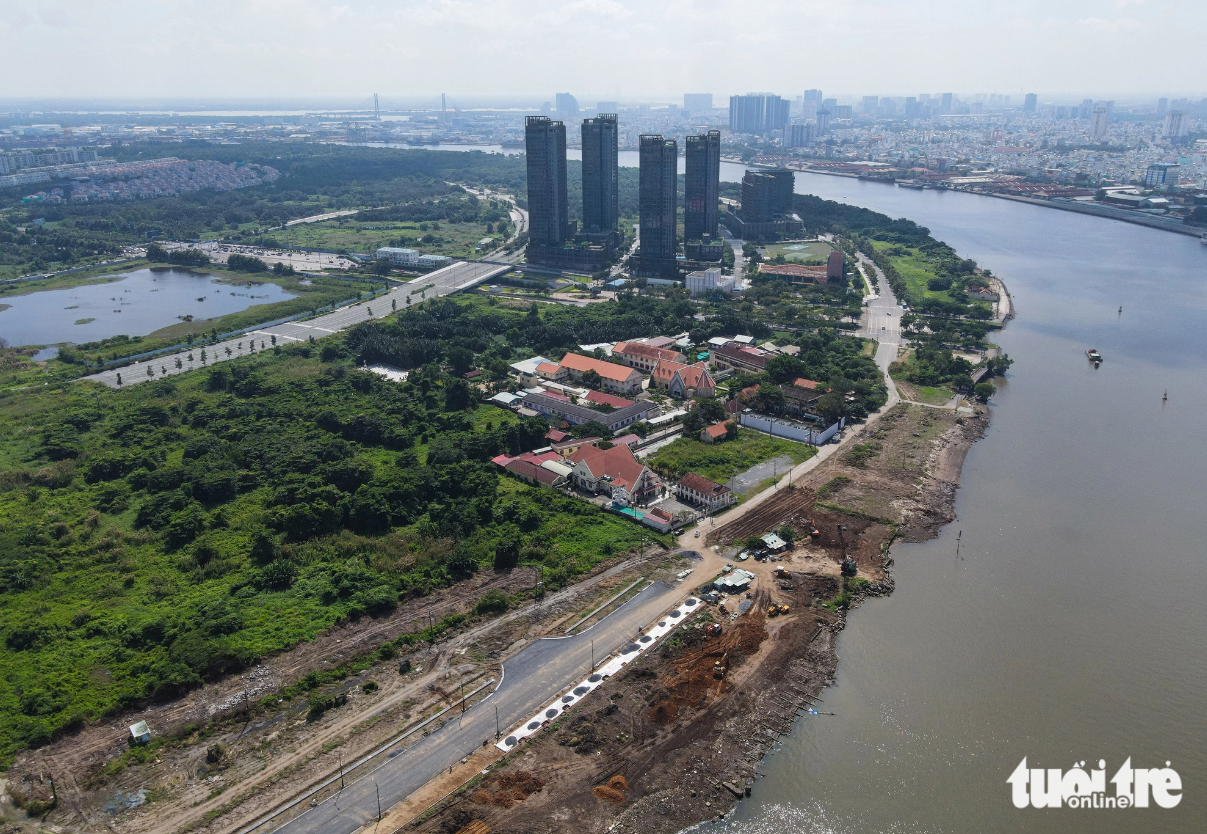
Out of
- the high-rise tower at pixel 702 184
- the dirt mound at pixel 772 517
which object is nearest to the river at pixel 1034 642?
the dirt mound at pixel 772 517

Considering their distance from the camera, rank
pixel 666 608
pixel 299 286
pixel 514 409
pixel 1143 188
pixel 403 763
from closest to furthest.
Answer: pixel 403 763 < pixel 666 608 < pixel 514 409 < pixel 299 286 < pixel 1143 188

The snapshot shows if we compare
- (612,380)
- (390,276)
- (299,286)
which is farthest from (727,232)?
(612,380)

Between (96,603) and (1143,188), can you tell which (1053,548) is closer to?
(96,603)

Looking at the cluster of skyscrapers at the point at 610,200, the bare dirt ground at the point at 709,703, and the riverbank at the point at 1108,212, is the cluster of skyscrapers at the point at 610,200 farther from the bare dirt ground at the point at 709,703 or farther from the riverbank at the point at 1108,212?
the riverbank at the point at 1108,212

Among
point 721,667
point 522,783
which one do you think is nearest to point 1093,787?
point 721,667

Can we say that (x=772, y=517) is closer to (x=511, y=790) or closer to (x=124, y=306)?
(x=511, y=790)

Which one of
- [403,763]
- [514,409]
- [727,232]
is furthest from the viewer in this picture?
[727,232]
